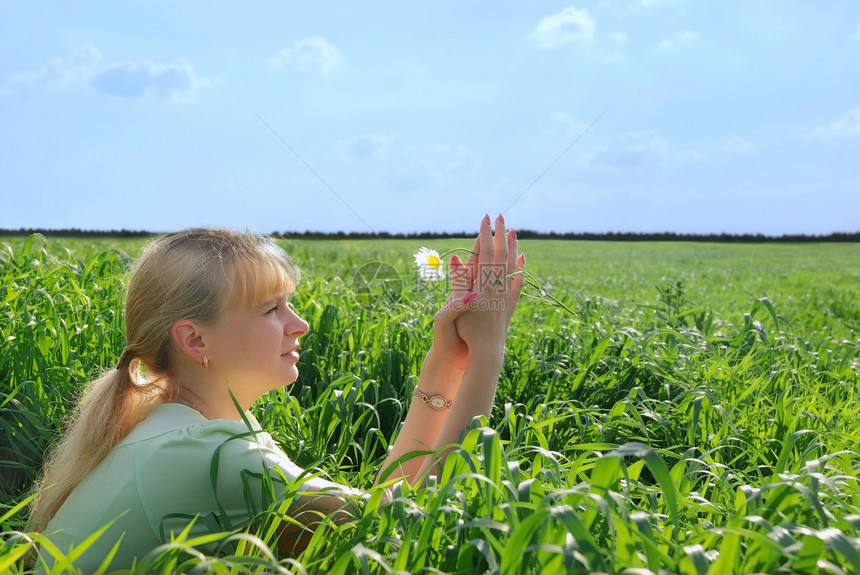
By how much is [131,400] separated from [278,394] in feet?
3.03

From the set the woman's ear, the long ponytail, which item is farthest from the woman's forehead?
the long ponytail

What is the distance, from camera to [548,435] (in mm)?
2869

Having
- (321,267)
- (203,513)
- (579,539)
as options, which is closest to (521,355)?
(203,513)

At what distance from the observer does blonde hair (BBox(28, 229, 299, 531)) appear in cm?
195

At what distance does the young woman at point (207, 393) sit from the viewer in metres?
1.71

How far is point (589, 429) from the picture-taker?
286 centimetres

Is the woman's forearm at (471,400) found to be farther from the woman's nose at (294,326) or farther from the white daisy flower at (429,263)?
the white daisy flower at (429,263)

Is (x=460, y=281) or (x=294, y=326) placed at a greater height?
(x=460, y=281)

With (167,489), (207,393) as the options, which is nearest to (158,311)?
(207,393)

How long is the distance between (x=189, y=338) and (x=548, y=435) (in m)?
1.48

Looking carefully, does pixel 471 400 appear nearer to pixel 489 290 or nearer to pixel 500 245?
pixel 489 290

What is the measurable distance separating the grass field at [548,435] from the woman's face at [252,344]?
51cm

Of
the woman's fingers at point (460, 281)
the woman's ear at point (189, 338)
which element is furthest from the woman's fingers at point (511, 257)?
the woman's ear at point (189, 338)

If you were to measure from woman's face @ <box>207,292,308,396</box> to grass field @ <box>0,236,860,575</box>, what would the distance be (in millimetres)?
509
